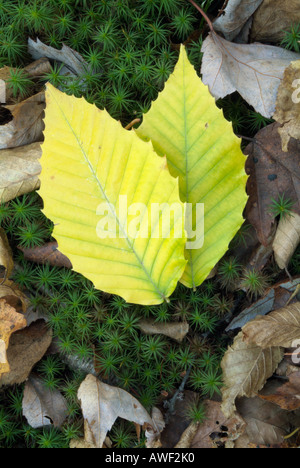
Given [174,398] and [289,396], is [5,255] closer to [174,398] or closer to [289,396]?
[174,398]

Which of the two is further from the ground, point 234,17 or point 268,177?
point 234,17

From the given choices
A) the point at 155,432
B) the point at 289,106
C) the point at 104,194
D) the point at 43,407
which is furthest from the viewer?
the point at 43,407

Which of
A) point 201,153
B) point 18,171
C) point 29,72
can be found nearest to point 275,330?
point 201,153

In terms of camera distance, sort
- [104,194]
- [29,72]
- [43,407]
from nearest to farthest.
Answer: [104,194] < [43,407] < [29,72]

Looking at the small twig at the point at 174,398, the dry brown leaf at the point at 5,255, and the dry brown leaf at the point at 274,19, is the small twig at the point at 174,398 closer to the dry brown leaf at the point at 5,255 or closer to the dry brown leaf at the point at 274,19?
the dry brown leaf at the point at 5,255

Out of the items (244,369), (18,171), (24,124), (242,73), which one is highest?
(242,73)

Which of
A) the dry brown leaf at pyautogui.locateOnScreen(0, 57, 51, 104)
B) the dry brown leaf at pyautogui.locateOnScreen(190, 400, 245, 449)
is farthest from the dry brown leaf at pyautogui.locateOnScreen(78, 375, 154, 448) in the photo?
the dry brown leaf at pyautogui.locateOnScreen(0, 57, 51, 104)

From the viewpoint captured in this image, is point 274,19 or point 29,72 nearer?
point 274,19

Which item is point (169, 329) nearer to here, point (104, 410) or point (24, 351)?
point (104, 410)

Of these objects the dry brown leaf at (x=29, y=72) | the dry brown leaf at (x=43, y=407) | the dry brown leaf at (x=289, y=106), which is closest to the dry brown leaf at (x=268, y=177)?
the dry brown leaf at (x=289, y=106)
